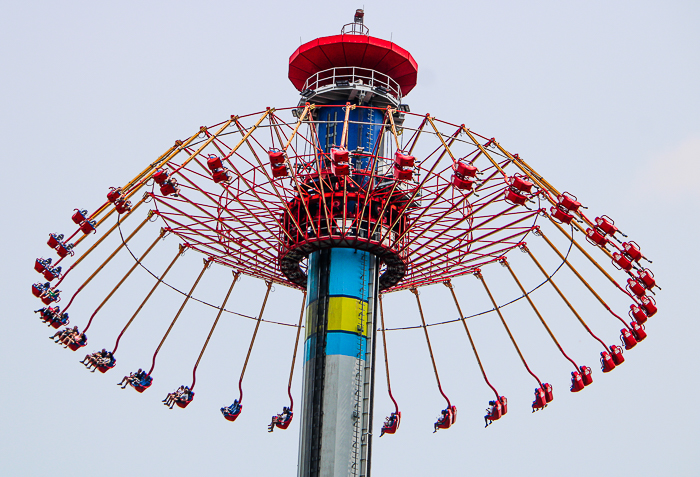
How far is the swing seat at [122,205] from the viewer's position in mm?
74006

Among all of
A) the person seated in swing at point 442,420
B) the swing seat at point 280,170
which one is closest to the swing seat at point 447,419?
the person seated in swing at point 442,420

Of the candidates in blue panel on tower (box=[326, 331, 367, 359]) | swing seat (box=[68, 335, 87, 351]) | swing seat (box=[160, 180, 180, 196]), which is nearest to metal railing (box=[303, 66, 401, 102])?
swing seat (box=[160, 180, 180, 196])

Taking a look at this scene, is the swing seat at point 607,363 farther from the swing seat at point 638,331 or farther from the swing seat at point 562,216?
the swing seat at point 562,216

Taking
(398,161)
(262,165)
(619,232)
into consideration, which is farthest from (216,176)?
(619,232)

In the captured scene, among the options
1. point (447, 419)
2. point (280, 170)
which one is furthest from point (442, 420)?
point (280, 170)

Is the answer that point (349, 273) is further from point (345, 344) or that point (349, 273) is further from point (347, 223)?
point (345, 344)

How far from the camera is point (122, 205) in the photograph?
244 ft

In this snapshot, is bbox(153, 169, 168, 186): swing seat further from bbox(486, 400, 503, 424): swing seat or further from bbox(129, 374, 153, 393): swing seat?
bbox(486, 400, 503, 424): swing seat

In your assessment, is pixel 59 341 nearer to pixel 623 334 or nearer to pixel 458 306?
pixel 458 306

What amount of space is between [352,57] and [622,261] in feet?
86.4

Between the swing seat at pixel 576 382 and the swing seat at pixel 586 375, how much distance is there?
0.90 ft

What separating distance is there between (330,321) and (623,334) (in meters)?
20.2

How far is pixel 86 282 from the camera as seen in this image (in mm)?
81125

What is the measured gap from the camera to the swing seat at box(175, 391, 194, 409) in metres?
86.3
